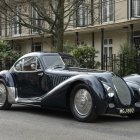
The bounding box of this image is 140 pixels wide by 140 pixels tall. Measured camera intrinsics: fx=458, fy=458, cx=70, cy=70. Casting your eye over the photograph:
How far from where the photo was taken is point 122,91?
1022cm

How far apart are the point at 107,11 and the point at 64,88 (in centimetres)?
1866

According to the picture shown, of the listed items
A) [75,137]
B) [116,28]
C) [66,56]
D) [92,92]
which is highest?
[116,28]

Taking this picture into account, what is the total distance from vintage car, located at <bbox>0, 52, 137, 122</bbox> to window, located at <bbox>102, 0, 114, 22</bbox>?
1623cm

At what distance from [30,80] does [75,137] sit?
387 cm

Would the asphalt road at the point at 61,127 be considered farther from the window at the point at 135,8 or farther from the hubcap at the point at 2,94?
the window at the point at 135,8

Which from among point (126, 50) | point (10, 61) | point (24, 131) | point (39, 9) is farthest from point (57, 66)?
point (10, 61)

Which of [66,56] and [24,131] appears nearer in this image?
[24,131]

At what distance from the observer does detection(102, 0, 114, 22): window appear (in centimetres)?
2812

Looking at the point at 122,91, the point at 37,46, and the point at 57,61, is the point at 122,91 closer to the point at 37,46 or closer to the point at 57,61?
the point at 57,61

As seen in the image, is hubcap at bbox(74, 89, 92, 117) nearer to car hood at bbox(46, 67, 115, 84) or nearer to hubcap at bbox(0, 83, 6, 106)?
car hood at bbox(46, 67, 115, 84)

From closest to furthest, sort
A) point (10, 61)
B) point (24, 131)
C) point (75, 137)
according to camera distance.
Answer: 1. point (75, 137)
2. point (24, 131)
3. point (10, 61)

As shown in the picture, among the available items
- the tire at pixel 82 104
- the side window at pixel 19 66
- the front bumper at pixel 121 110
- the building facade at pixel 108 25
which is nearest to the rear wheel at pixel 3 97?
the side window at pixel 19 66

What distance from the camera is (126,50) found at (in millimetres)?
19453

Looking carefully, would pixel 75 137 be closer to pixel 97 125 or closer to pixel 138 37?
pixel 97 125
